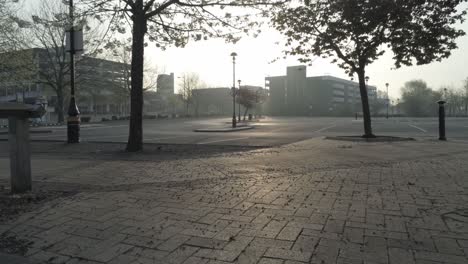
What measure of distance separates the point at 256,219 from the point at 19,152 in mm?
3966

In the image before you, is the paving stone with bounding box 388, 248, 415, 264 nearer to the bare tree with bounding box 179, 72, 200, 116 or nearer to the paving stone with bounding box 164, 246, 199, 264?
the paving stone with bounding box 164, 246, 199, 264

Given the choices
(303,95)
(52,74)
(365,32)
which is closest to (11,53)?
(52,74)

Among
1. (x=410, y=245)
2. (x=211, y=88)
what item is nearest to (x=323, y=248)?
(x=410, y=245)

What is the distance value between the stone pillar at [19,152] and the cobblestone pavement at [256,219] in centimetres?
98

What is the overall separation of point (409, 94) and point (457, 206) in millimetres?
110604

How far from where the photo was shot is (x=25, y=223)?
4746 millimetres

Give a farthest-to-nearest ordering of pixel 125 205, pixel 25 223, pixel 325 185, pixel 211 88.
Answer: pixel 211 88 < pixel 325 185 < pixel 125 205 < pixel 25 223

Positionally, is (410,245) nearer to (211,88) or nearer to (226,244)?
(226,244)

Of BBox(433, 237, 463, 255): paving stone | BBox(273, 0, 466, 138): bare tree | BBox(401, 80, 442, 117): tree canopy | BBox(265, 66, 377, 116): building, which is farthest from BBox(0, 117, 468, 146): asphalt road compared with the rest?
BBox(265, 66, 377, 116): building

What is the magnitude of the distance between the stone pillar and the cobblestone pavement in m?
0.98

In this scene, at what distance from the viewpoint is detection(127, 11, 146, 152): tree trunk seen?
12.5 m

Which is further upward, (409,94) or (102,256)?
(409,94)

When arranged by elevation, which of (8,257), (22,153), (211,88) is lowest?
(8,257)

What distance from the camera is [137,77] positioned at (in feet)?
41.2
